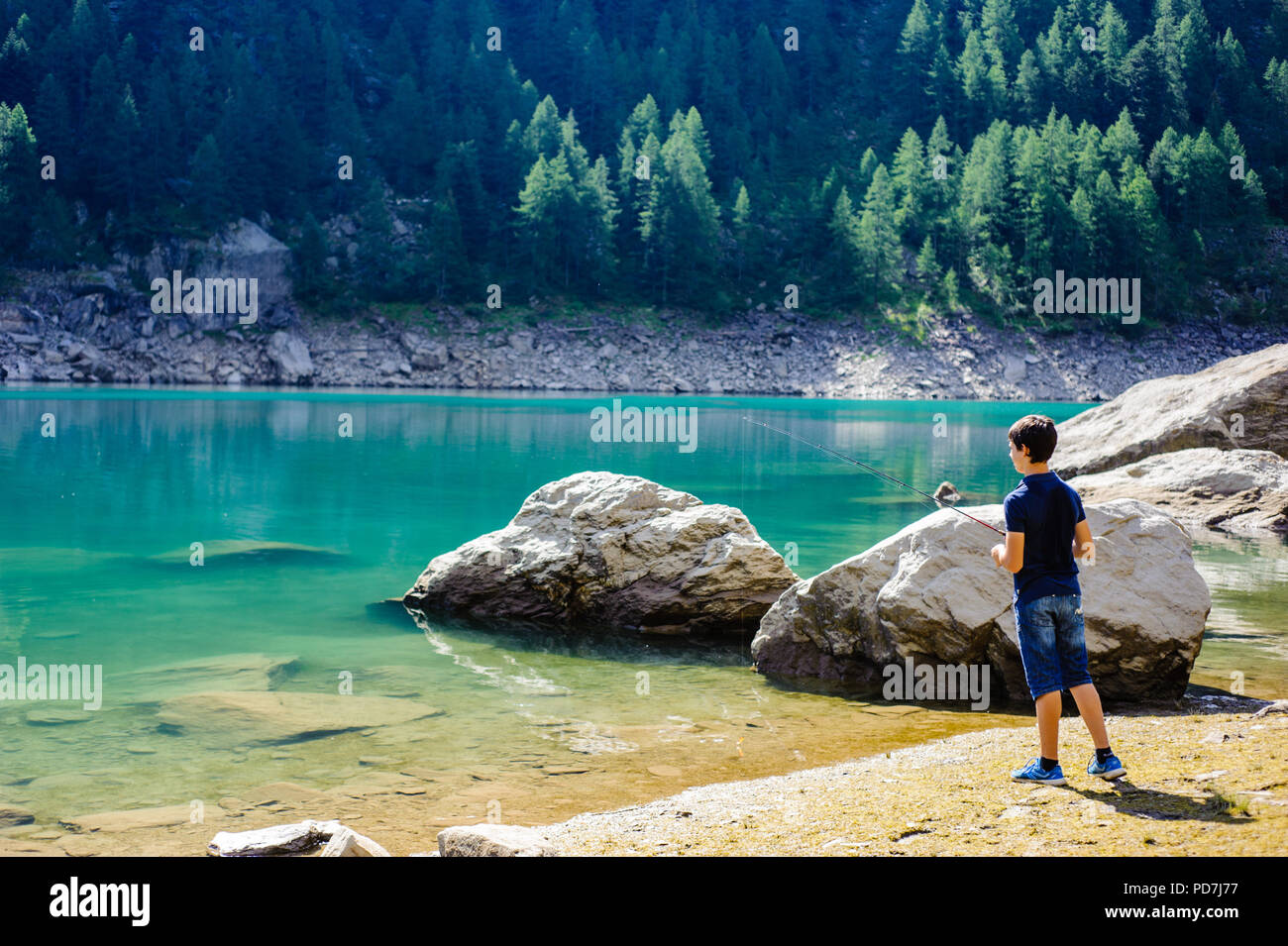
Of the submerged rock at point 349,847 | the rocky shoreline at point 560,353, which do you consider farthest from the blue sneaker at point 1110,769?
the rocky shoreline at point 560,353

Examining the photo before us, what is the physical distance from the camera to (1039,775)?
5.92 metres

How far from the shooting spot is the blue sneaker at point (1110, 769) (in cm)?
580

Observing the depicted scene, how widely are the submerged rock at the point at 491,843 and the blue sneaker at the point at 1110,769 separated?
3091 mm

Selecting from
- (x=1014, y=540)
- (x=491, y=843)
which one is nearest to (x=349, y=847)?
(x=491, y=843)

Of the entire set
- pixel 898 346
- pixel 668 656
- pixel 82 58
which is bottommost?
pixel 668 656

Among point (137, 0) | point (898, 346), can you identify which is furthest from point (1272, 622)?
point (137, 0)

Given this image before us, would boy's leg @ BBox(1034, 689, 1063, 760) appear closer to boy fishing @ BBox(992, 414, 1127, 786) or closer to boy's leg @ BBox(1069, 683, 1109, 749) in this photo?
boy fishing @ BBox(992, 414, 1127, 786)

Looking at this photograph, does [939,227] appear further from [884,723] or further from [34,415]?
[884,723]

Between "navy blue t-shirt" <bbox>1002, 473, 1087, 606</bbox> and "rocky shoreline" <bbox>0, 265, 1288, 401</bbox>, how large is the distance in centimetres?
8066

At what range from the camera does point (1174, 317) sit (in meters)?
97.8

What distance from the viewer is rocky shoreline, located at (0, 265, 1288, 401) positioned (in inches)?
3376

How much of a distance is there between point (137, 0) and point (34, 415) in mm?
96066

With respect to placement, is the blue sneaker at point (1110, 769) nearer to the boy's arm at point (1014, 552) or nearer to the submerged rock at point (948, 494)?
the boy's arm at point (1014, 552)

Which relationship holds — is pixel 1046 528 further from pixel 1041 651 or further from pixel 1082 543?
pixel 1041 651
